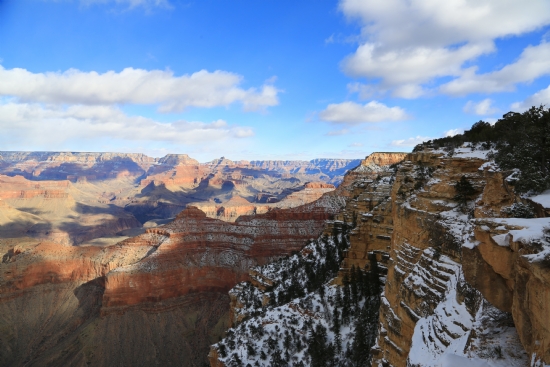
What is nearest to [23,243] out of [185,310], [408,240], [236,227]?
[185,310]

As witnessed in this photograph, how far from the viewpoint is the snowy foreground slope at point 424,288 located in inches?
349

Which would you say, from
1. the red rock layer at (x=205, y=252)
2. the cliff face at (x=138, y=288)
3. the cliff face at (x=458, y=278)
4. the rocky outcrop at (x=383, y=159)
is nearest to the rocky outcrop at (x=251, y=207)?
the rocky outcrop at (x=383, y=159)

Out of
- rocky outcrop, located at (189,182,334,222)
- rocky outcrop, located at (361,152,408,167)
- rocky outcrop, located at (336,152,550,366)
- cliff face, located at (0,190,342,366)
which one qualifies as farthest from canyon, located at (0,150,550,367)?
rocky outcrop, located at (189,182,334,222)

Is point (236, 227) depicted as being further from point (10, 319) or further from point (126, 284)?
point (10, 319)

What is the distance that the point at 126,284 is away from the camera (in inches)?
2280

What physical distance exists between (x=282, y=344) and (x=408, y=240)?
16.0 meters

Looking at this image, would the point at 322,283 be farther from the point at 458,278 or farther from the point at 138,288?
the point at 138,288

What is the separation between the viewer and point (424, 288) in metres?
16.0

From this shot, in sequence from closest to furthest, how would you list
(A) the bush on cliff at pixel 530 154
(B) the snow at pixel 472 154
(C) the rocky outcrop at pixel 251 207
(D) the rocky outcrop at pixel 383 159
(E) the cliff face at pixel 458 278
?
(E) the cliff face at pixel 458 278 → (A) the bush on cliff at pixel 530 154 → (B) the snow at pixel 472 154 → (D) the rocky outcrop at pixel 383 159 → (C) the rocky outcrop at pixel 251 207

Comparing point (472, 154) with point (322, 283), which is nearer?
point (472, 154)

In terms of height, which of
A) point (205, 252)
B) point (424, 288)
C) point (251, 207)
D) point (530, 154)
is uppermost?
point (530, 154)

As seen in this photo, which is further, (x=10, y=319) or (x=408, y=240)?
(x=10, y=319)

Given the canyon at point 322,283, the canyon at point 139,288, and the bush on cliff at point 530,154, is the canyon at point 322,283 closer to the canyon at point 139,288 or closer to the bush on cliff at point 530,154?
the canyon at point 139,288

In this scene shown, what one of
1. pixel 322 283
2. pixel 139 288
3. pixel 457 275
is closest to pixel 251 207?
pixel 139 288
